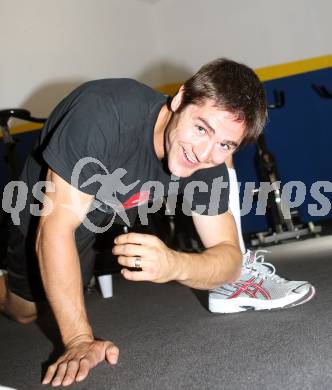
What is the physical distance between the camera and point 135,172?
1247 mm

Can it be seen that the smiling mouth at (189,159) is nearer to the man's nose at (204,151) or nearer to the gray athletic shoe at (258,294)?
the man's nose at (204,151)

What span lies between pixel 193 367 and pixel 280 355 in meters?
0.18

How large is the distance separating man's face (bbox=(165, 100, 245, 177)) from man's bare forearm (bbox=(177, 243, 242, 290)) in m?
0.22

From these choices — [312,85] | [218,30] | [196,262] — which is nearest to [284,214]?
[312,85]

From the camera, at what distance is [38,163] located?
1.37m

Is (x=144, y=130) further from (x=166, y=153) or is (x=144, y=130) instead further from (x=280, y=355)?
(x=280, y=355)

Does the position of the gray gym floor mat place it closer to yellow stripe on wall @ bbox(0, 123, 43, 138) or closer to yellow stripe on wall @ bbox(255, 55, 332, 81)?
yellow stripe on wall @ bbox(0, 123, 43, 138)

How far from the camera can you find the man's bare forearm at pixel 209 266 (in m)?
1.03

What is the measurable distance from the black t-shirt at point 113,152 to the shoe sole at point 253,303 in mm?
269

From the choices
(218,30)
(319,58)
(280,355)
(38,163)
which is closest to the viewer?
(280,355)

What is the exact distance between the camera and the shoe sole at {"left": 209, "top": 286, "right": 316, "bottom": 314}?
1324 millimetres

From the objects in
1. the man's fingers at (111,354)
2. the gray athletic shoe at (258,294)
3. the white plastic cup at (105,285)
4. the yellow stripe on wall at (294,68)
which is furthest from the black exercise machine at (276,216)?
the man's fingers at (111,354)

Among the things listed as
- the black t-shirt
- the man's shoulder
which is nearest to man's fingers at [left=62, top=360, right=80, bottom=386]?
the black t-shirt

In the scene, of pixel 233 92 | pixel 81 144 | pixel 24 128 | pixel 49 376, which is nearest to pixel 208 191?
pixel 233 92
